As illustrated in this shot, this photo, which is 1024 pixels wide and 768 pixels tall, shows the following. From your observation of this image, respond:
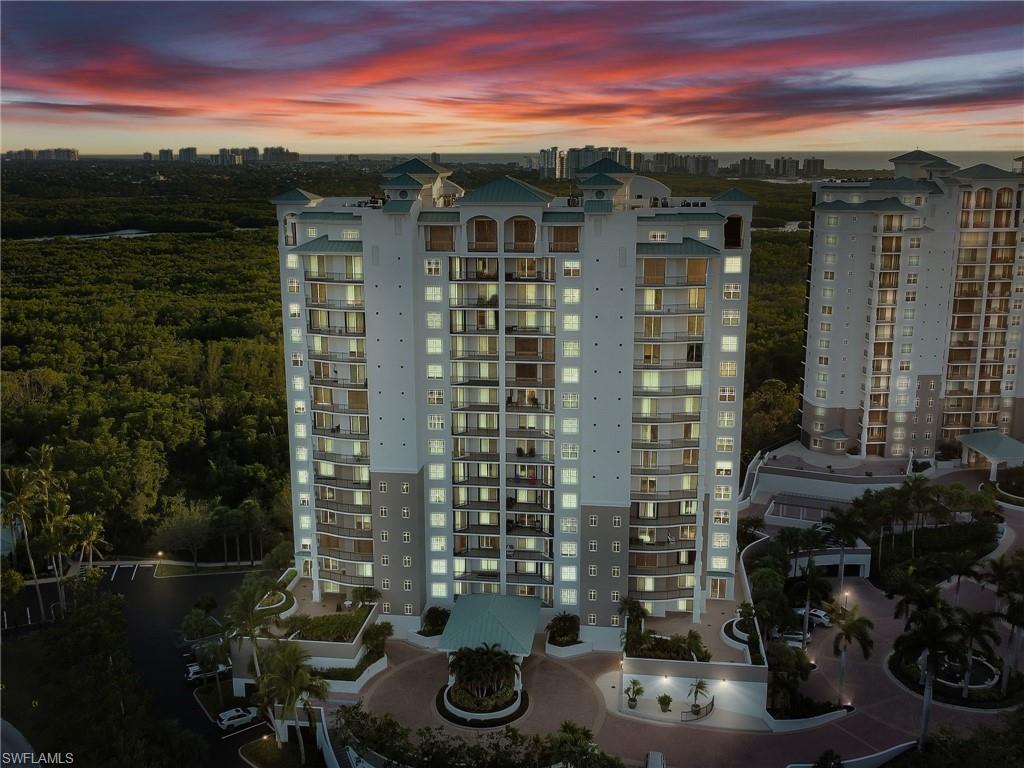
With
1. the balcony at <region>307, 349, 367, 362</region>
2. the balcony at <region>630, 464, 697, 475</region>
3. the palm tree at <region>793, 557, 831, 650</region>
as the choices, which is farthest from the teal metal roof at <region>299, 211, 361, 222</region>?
the palm tree at <region>793, 557, 831, 650</region>

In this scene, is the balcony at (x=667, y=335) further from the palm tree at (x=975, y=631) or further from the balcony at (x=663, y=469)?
the palm tree at (x=975, y=631)

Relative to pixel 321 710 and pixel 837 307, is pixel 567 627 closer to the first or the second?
pixel 321 710

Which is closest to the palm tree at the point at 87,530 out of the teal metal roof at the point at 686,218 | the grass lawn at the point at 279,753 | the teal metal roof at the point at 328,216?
the grass lawn at the point at 279,753

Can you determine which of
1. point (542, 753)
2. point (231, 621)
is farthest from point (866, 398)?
point (231, 621)

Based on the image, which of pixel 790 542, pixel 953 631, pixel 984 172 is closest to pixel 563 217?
pixel 790 542

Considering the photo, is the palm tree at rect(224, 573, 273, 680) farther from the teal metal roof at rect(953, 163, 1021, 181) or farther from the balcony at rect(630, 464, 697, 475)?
the teal metal roof at rect(953, 163, 1021, 181)

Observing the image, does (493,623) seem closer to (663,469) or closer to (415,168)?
(663,469)
